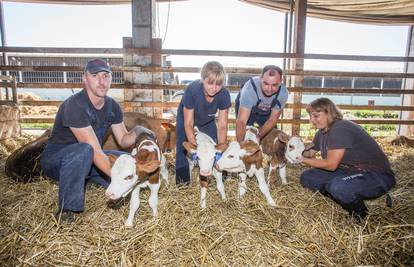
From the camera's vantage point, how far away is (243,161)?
3801mm

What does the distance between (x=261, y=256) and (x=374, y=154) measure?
2.04 metres

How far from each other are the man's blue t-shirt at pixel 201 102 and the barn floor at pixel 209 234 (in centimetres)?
115

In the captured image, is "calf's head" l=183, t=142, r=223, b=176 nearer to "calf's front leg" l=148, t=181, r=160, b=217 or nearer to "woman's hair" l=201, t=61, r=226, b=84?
"calf's front leg" l=148, t=181, r=160, b=217

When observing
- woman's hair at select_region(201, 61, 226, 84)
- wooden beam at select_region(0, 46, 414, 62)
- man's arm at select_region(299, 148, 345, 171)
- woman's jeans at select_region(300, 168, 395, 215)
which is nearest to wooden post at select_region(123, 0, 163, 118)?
wooden beam at select_region(0, 46, 414, 62)

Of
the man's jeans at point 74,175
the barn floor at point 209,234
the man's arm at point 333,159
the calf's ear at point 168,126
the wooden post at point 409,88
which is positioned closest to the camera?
the barn floor at point 209,234

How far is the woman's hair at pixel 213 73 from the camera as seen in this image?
3754 mm

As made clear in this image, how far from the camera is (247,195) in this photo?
13.5ft

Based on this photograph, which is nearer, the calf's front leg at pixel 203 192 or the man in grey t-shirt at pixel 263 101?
the calf's front leg at pixel 203 192

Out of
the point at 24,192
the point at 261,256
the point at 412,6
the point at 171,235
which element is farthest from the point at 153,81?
the point at 412,6

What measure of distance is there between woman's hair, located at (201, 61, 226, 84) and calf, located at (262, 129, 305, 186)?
1191 mm

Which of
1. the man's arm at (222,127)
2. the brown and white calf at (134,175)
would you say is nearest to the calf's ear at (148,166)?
the brown and white calf at (134,175)

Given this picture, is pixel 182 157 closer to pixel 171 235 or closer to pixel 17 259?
pixel 171 235

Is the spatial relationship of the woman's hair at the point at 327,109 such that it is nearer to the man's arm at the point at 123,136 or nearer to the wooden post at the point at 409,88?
the man's arm at the point at 123,136

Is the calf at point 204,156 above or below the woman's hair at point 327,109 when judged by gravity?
below
